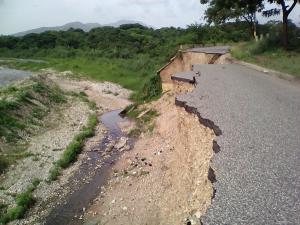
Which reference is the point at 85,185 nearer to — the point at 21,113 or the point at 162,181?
the point at 162,181

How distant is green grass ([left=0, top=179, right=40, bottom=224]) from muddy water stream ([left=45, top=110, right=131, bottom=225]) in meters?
1.23

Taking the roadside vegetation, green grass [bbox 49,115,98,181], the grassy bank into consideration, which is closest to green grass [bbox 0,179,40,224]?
green grass [bbox 49,115,98,181]

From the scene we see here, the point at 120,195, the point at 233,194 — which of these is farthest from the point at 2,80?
the point at 233,194

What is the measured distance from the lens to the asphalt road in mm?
7012

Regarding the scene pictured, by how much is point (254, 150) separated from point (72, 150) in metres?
14.6

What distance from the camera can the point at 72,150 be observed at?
2253 centimetres

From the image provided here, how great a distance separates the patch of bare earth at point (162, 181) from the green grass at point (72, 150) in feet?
9.34

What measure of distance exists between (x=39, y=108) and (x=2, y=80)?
19.9 meters

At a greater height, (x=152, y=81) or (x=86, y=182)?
(x=152, y=81)

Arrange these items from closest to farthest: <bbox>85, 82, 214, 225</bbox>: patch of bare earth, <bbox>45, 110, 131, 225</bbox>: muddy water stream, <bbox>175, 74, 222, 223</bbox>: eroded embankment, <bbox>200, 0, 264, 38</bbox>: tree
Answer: <bbox>175, 74, 222, 223</bbox>: eroded embankment < <bbox>85, 82, 214, 225</bbox>: patch of bare earth < <bbox>45, 110, 131, 225</bbox>: muddy water stream < <bbox>200, 0, 264, 38</bbox>: tree

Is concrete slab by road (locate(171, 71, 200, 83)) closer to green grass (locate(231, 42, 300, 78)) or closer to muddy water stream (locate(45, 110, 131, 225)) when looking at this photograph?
green grass (locate(231, 42, 300, 78))

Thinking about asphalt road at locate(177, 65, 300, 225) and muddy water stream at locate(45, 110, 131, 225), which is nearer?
asphalt road at locate(177, 65, 300, 225)

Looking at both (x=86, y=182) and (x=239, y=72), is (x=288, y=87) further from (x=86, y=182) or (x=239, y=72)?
(x=86, y=182)

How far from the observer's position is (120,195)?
15867mm
